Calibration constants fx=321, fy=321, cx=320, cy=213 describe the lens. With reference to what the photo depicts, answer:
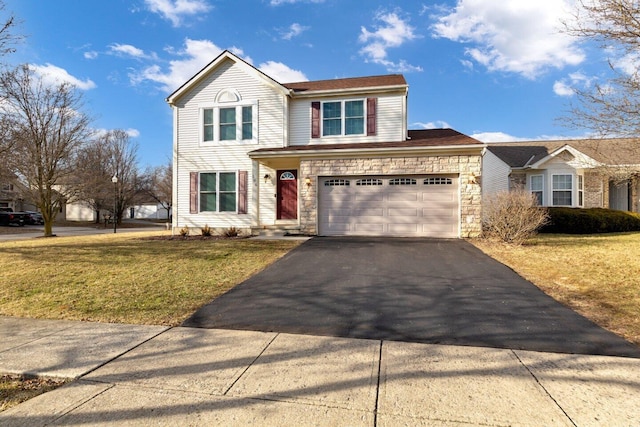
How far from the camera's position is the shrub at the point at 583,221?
1383 centimetres

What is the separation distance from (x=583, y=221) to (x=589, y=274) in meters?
9.67

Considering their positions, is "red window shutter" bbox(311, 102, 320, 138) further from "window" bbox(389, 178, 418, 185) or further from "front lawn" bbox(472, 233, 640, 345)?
"front lawn" bbox(472, 233, 640, 345)

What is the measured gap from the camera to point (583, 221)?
1380cm

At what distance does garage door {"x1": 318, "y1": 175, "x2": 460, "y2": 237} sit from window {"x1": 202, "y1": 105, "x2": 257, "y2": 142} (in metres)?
4.27

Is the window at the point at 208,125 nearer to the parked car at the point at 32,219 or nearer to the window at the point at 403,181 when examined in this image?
the window at the point at 403,181

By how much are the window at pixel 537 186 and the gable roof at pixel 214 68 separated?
15.0m

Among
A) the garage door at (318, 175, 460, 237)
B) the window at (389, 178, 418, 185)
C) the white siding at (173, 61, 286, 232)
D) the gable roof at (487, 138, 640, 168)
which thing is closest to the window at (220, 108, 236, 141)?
the white siding at (173, 61, 286, 232)

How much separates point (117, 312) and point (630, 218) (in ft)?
67.3

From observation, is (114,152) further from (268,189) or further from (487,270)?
(487,270)

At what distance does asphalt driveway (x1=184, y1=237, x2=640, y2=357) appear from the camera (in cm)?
377

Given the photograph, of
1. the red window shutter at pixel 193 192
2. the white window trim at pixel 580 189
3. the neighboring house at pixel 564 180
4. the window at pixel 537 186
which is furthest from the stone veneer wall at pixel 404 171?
the white window trim at pixel 580 189

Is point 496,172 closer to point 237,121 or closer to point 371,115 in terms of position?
point 371,115

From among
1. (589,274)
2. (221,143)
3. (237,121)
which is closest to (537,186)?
(589,274)

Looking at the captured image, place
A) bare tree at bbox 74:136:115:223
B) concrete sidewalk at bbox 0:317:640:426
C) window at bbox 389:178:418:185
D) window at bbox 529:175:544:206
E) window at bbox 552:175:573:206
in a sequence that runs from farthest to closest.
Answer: bare tree at bbox 74:136:115:223
window at bbox 529:175:544:206
window at bbox 552:175:573:206
window at bbox 389:178:418:185
concrete sidewalk at bbox 0:317:640:426
